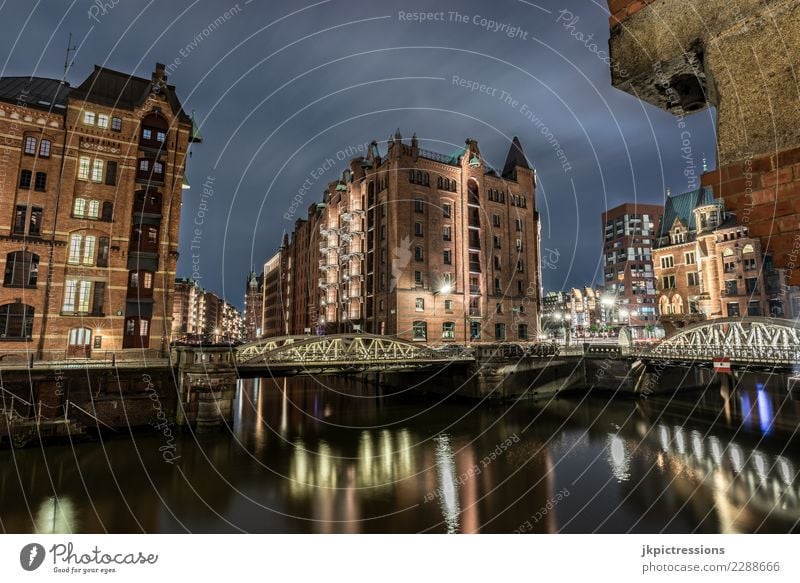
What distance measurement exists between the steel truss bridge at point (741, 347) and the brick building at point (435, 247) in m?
18.0

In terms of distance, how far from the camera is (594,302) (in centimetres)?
12169

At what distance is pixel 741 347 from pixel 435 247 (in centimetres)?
2922

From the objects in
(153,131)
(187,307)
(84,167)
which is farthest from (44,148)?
(187,307)

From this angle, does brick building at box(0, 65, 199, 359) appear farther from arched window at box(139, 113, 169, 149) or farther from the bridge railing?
the bridge railing

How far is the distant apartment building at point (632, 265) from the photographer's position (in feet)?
311

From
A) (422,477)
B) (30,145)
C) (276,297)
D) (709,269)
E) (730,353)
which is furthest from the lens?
(276,297)

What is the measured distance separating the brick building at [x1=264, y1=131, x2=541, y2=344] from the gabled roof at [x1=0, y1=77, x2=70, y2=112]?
2820 cm

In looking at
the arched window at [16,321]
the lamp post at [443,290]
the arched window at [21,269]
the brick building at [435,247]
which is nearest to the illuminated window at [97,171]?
the arched window at [21,269]

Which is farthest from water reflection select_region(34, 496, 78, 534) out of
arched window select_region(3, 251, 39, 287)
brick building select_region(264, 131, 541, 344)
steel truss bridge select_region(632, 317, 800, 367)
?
brick building select_region(264, 131, 541, 344)

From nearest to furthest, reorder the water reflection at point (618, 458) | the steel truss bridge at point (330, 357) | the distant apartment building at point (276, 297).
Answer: the water reflection at point (618, 458) → the steel truss bridge at point (330, 357) → the distant apartment building at point (276, 297)

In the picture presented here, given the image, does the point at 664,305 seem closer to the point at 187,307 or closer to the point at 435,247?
the point at 435,247

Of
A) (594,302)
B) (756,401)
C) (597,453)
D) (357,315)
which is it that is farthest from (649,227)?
(597,453)

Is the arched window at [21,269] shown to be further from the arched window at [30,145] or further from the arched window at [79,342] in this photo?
the arched window at [30,145]

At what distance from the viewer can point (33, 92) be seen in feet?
100
